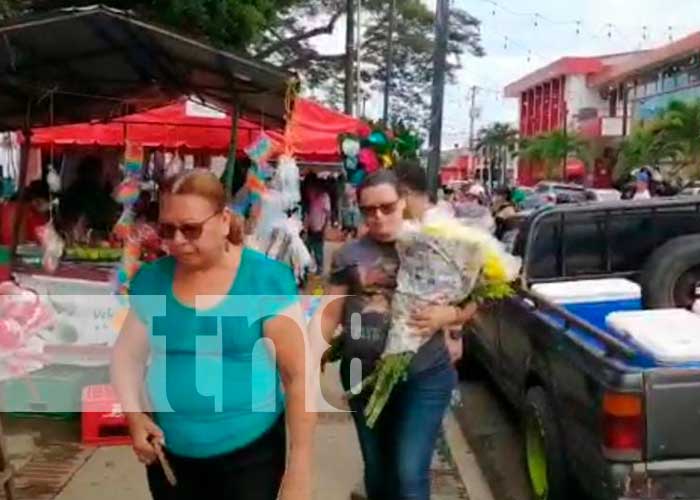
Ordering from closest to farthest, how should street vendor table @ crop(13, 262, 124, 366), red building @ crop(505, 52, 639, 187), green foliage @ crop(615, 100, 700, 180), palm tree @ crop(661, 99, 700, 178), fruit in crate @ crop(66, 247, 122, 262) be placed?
1. street vendor table @ crop(13, 262, 124, 366)
2. fruit in crate @ crop(66, 247, 122, 262)
3. palm tree @ crop(661, 99, 700, 178)
4. green foliage @ crop(615, 100, 700, 180)
5. red building @ crop(505, 52, 639, 187)

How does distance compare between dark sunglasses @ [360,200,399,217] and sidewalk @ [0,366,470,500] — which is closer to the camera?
dark sunglasses @ [360,200,399,217]

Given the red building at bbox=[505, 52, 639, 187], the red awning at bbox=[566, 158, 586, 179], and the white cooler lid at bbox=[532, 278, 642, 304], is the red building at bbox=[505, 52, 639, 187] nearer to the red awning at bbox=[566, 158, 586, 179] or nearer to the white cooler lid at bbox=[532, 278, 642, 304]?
the red awning at bbox=[566, 158, 586, 179]

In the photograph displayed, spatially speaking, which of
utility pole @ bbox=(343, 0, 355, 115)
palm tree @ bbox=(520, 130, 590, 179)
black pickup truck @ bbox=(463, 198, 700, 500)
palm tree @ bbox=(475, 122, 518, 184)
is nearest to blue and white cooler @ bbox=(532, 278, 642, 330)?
black pickup truck @ bbox=(463, 198, 700, 500)

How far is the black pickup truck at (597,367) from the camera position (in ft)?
13.7

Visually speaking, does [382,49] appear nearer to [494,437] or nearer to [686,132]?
[686,132]

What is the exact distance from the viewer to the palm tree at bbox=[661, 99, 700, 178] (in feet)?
110

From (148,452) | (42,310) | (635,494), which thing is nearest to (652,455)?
(635,494)

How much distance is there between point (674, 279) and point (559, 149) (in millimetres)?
48863

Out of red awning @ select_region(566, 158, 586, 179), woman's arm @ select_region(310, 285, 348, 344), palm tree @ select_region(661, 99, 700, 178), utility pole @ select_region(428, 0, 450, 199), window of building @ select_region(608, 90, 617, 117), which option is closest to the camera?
woman's arm @ select_region(310, 285, 348, 344)

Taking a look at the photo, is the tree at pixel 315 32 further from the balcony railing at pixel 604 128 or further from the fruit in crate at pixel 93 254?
the balcony railing at pixel 604 128

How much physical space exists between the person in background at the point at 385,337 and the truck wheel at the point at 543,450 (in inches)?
48.4

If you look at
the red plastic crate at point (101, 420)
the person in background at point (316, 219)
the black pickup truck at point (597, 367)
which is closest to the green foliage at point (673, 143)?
the person in background at point (316, 219)

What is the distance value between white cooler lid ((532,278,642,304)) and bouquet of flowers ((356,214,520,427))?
212 cm

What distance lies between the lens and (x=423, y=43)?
4859 cm
